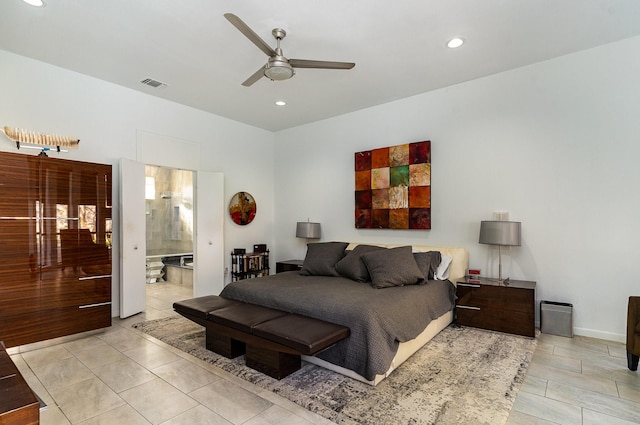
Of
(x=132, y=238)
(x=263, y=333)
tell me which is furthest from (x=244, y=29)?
(x=132, y=238)

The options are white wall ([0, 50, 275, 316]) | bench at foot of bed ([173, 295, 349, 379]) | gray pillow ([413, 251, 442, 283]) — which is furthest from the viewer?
gray pillow ([413, 251, 442, 283])

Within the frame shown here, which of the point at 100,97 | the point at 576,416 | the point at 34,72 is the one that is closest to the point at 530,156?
the point at 576,416

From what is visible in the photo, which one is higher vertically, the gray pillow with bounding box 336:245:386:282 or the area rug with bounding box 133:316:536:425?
the gray pillow with bounding box 336:245:386:282

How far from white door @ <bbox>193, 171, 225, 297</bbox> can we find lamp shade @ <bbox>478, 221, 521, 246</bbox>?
399 cm

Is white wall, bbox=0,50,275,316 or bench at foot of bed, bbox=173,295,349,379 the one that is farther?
white wall, bbox=0,50,275,316

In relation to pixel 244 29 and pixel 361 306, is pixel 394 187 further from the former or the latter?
pixel 244 29

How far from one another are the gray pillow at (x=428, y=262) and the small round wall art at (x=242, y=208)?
3210 mm

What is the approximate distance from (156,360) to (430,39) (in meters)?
4.01

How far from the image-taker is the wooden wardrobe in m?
3.11

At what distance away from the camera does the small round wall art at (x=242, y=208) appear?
19.0 ft

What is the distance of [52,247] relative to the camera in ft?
11.0

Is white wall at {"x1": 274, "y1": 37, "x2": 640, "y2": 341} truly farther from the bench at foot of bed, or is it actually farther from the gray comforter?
the bench at foot of bed

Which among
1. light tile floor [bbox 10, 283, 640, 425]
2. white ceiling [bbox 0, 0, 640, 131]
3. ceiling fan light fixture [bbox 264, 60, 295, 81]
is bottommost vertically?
light tile floor [bbox 10, 283, 640, 425]

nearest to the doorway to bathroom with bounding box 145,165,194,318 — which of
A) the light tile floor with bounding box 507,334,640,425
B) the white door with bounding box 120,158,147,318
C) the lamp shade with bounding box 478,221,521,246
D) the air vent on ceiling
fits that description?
the white door with bounding box 120,158,147,318
